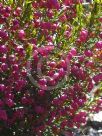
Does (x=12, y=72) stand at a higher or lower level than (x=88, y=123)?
higher

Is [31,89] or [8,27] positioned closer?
[8,27]

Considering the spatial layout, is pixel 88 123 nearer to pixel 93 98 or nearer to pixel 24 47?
pixel 93 98

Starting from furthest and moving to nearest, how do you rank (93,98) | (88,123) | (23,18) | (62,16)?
1. (88,123)
2. (93,98)
3. (62,16)
4. (23,18)

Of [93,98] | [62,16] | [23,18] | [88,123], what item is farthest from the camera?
[88,123]

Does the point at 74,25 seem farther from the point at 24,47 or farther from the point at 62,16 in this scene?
the point at 24,47

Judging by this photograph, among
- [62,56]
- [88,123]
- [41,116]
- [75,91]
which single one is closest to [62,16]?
[62,56]


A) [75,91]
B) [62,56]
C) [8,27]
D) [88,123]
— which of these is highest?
[8,27]
